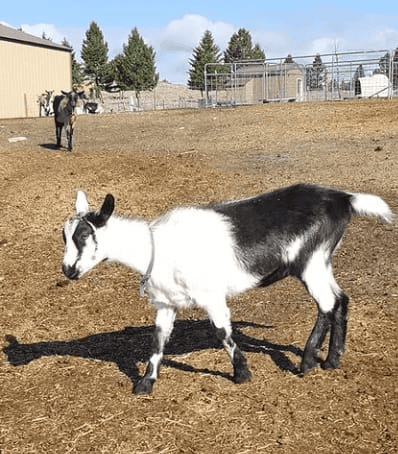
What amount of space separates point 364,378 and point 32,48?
172 ft

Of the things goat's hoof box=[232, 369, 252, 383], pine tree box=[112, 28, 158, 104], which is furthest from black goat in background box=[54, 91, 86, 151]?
pine tree box=[112, 28, 158, 104]

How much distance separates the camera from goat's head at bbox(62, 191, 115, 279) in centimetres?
491

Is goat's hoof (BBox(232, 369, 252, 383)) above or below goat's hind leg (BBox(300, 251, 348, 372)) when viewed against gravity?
below

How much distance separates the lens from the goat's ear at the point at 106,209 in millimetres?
4922

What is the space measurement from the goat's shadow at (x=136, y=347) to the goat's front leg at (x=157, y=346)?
1.15ft

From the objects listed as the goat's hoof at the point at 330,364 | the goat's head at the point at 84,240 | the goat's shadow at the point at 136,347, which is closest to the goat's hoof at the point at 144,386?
the goat's shadow at the point at 136,347

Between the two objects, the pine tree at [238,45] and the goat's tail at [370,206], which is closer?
the goat's tail at [370,206]

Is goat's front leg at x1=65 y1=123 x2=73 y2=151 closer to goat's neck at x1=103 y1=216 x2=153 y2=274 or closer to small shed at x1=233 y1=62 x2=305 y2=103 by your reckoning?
goat's neck at x1=103 y1=216 x2=153 y2=274

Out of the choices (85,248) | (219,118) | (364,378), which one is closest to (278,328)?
(364,378)

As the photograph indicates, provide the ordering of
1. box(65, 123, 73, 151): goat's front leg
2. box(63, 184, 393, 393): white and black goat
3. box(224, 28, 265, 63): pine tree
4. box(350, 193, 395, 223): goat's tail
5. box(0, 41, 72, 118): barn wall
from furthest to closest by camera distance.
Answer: box(224, 28, 265, 63): pine tree → box(0, 41, 72, 118): barn wall → box(65, 123, 73, 151): goat's front leg → box(350, 193, 395, 223): goat's tail → box(63, 184, 393, 393): white and black goat

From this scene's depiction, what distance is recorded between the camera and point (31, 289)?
9.16 meters

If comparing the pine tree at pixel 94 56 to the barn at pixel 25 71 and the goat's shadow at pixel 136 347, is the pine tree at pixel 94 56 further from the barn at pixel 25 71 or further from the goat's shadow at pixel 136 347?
the goat's shadow at pixel 136 347

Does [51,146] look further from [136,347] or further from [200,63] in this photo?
[200,63]

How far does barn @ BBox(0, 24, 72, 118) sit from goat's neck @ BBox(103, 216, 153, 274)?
4554 cm
